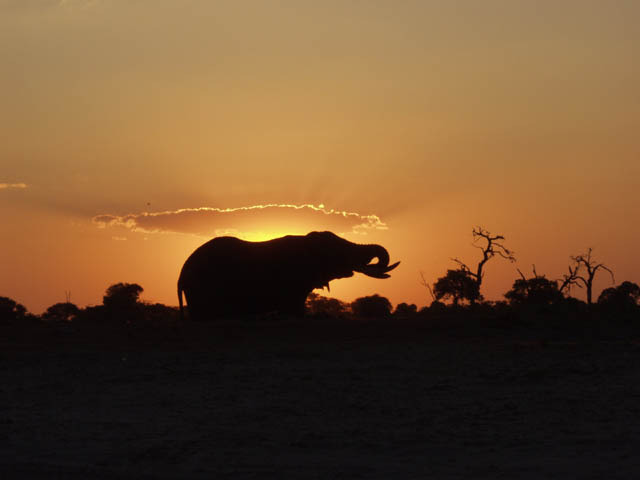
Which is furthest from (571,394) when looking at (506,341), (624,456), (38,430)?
(38,430)

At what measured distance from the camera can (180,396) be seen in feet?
44.8

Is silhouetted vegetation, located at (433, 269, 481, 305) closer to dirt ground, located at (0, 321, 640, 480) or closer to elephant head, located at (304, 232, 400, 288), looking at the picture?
elephant head, located at (304, 232, 400, 288)

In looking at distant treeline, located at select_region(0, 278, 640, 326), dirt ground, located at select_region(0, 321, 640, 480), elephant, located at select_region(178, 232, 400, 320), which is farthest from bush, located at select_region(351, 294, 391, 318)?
dirt ground, located at select_region(0, 321, 640, 480)

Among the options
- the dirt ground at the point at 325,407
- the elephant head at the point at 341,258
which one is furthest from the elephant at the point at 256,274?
the dirt ground at the point at 325,407

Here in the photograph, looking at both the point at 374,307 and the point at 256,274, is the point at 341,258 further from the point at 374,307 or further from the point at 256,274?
the point at 374,307

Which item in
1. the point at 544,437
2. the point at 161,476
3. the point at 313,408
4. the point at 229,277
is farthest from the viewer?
the point at 229,277

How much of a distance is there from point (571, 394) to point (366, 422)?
298cm

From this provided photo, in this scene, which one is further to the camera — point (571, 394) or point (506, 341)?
point (506, 341)

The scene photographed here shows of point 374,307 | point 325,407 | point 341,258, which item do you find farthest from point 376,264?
point 325,407

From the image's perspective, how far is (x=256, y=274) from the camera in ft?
83.3

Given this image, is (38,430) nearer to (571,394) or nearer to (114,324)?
(571,394)

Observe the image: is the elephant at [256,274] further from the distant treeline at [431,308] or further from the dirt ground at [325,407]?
the dirt ground at [325,407]

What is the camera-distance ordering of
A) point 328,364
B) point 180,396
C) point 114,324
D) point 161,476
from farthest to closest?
point 114,324
point 328,364
point 180,396
point 161,476

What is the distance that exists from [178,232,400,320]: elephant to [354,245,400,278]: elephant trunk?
90 cm
